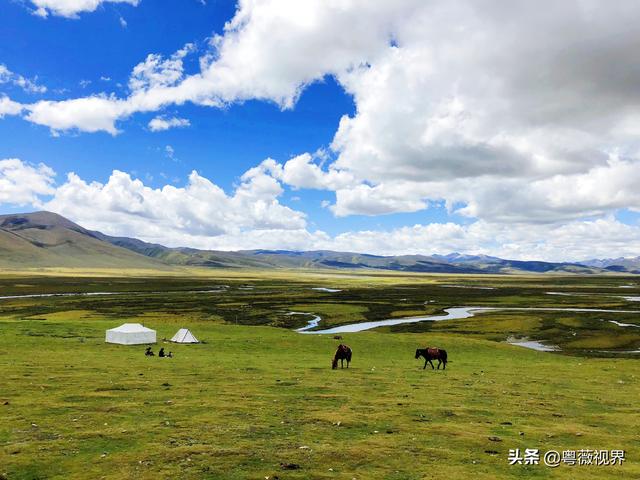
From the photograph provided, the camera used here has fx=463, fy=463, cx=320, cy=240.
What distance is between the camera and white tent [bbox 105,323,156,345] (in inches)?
2132

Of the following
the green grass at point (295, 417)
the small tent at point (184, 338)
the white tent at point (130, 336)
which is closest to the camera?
the green grass at point (295, 417)

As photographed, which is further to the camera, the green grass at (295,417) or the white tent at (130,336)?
the white tent at (130,336)

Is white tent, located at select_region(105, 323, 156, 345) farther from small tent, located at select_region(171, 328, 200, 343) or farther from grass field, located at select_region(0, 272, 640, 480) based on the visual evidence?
small tent, located at select_region(171, 328, 200, 343)

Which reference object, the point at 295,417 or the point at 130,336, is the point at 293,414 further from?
the point at 130,336

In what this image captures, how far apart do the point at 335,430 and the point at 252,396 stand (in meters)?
7.86

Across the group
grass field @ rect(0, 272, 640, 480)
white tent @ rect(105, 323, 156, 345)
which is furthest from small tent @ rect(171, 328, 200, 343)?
grass field @ rect(0, 272, 640, 480)

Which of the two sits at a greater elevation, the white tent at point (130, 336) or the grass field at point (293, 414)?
the grass field at point (293, 414)

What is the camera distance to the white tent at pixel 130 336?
5416cm

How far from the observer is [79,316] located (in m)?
103

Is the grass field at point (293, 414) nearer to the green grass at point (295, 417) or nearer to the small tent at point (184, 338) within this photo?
the green grass at point (295, 417)

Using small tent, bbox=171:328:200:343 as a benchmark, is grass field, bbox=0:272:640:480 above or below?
above

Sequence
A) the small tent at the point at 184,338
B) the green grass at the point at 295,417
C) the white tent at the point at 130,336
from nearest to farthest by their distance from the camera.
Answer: the green grass at the point at 295,417 → the white tent at the point at 130,336 → the small tent at the point at 184,338

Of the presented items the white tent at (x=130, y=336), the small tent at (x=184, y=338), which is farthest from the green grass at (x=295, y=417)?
the small tent at (x=184, y=338)

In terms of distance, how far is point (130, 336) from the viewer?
178 feet
